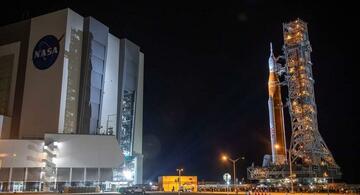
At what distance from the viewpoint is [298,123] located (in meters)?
115

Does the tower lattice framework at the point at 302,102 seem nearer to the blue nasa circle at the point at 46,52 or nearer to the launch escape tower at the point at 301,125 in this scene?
the launch escape tower at the point at 301,125

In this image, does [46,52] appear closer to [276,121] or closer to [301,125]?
[276,121]

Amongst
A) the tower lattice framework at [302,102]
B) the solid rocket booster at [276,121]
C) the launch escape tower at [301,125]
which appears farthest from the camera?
the solid rocket booster at [276,121]

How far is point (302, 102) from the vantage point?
11481 centimetres

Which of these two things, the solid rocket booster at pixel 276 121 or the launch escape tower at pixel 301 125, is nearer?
the launch escape tower at pixel 301 125

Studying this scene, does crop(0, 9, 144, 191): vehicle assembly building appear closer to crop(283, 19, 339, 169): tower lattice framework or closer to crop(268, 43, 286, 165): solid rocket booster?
crop(268, 43, 286, 165): solid rocket booster

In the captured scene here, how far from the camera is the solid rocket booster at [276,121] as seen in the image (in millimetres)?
114062

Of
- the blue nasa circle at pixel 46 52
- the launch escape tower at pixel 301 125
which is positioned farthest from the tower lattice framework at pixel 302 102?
the blue nasa circle at pixel 46 52

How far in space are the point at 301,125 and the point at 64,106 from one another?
208 feet

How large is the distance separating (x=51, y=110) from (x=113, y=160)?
60.4 ft

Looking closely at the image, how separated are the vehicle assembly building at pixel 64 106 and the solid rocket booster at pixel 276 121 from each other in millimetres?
38237

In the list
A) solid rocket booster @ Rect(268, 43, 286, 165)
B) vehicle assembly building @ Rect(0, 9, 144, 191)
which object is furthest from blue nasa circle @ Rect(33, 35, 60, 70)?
solid rocket booster @ Rect(268, 43, 286, 165)

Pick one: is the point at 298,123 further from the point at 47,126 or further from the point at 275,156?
the point at 47,126

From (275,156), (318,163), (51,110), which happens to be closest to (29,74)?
(51,110)
